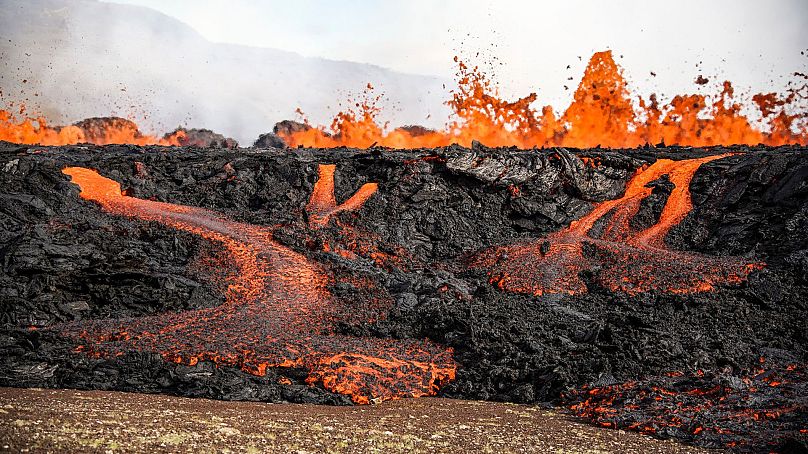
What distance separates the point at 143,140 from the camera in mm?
45688

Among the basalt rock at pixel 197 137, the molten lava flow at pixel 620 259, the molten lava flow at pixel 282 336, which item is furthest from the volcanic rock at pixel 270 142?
the molten lava flow at pixel 620 259

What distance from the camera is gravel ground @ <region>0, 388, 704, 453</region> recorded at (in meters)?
7.52

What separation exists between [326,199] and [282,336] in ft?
32.5

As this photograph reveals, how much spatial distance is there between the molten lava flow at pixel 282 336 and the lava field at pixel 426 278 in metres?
0.07

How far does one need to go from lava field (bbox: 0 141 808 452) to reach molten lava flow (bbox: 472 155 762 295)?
0.30 feet

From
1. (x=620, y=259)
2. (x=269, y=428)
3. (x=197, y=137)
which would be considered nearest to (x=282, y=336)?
(x=269, y=428)

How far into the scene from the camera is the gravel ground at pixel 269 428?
7520mm

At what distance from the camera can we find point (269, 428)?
8.75m

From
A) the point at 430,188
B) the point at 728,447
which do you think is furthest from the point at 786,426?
the point at 430,188

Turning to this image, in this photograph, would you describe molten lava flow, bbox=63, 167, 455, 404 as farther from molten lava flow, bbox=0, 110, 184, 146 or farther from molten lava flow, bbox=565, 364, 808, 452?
molten lava flow, bbox=0, 110, 184, 146

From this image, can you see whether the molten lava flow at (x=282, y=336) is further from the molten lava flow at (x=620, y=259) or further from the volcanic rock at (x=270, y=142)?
the volcanic rock at (x=270, y=142)

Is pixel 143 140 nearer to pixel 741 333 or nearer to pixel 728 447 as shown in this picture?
pixel 741 333

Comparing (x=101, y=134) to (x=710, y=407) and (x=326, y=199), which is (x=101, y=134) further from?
(x=710, y=407)

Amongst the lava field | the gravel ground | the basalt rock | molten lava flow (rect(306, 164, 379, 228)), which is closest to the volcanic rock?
the basalt rock
